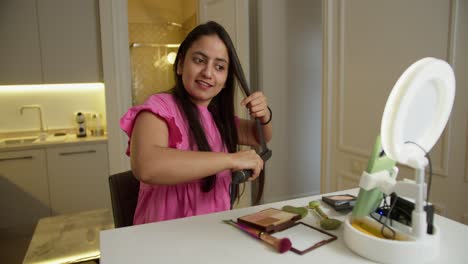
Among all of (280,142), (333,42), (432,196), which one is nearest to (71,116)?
(280,142)

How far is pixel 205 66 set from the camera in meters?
1.04

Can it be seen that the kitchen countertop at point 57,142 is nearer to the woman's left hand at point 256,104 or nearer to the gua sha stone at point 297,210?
the woman's left hand at point 256,104

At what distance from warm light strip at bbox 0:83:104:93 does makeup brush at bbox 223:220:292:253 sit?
110 inches

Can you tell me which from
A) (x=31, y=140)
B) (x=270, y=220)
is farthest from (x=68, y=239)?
(x=31, y=140)

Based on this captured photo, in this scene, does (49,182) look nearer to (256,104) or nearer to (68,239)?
(68,239)

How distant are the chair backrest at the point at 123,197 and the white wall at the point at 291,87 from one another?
2153 millimetres

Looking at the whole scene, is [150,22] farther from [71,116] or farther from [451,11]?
[451,11]

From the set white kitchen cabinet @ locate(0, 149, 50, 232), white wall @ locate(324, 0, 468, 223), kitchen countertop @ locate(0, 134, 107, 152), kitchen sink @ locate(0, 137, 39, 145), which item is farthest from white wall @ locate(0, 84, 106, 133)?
white wall @ locate(324, 0, 468, 223)

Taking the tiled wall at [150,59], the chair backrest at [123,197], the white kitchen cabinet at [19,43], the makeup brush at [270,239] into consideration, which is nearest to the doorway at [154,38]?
the tiled wall at [150,59]

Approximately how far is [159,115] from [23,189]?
2.35 metres

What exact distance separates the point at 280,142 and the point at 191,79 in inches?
89.8

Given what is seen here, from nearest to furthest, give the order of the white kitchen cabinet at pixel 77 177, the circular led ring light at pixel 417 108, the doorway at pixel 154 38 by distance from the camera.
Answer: the circular led ring light at pixel 417 108 → the white kitchen cabinet at pixel 77 177 → the doorway at pixel 154 38

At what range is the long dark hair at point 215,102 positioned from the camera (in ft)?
3.46

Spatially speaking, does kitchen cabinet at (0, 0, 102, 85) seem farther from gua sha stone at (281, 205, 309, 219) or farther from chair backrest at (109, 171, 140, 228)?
gua sha stone at (281, 205, 309, 219)
